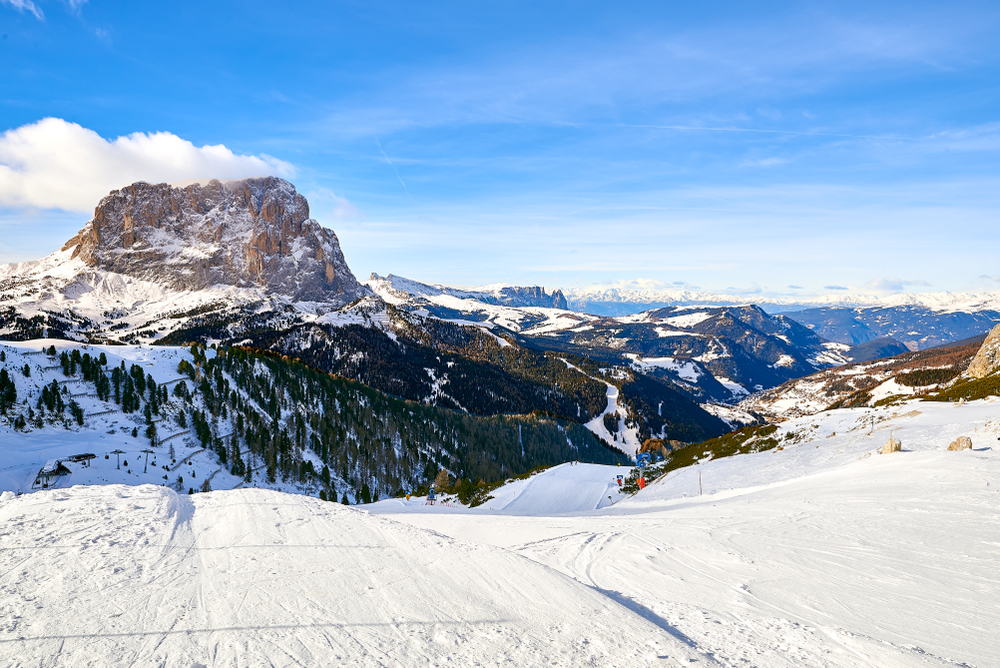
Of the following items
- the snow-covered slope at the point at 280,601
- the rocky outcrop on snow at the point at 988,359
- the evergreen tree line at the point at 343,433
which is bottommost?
the evergreen tree line at the point at 343,433

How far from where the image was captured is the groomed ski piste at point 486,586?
7.45 meters

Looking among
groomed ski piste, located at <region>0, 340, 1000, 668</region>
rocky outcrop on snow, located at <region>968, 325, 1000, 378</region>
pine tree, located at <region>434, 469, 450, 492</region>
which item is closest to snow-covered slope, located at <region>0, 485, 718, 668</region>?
groomed ski piste, located at <region>0, 340, 1000, 668</region>

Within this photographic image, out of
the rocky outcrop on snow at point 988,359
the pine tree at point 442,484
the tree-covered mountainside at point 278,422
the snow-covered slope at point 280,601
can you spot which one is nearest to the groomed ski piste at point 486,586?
the snow-covered slope at point 280,601

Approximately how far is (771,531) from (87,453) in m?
66.0

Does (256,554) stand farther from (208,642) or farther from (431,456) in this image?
(431,456)

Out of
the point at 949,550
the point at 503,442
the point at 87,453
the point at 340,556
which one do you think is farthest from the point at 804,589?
the point at 503,442

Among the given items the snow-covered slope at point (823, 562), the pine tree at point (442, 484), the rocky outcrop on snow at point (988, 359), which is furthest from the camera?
the rocky outcrop on snow at point (988, 359)

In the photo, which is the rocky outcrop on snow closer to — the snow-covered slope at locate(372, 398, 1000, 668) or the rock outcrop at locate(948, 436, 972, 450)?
the rock outcrop at locate(948, 436, 972, 450)

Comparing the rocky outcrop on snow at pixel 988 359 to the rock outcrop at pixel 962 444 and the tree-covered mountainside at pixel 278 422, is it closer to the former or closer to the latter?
the rock outcrop at pixel 962 444

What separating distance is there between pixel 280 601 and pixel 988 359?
11291 cm

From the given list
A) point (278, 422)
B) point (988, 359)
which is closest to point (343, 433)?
point (278, 422)

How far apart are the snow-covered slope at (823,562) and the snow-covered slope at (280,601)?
216cm

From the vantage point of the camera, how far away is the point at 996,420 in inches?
1303

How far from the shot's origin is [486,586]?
33.7 ft
